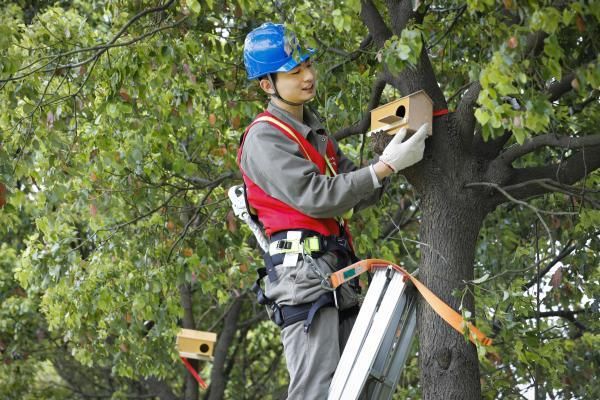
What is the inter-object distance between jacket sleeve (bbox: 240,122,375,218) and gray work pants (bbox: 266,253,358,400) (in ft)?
0.80

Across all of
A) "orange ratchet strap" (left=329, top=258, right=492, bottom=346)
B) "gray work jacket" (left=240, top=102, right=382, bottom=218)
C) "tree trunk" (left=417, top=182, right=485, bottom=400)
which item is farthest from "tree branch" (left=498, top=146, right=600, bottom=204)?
"gray work jacket" (left=240, top=102, right=382, bottom=218)

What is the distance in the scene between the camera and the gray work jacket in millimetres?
3785

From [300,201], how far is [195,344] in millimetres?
5752

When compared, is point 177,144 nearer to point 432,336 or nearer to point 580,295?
point 580,295

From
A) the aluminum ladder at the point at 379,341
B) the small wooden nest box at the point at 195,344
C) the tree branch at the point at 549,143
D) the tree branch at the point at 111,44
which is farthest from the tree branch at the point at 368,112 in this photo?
the small wooden nest box at the point at 195,344

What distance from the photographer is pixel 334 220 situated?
4109 mm

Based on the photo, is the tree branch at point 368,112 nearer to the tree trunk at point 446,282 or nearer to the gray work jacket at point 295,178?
the tree trunk at point 446,282

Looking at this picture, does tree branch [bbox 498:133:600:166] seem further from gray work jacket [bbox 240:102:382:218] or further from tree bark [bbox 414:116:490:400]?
gray work jacket [bbox 240:102:382:218]

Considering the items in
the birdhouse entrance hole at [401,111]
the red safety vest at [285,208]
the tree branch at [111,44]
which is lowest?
the red safety vest at [285,208]

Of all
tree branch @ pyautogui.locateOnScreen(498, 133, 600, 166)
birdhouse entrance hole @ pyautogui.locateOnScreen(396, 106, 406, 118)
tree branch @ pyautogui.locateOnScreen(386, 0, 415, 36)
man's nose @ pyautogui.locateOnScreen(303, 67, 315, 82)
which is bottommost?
birdhouse entrance hole @ pyautogui.locateOnScreen(396, 106, 406, 118)

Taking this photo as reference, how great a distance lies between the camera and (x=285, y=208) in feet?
13.1

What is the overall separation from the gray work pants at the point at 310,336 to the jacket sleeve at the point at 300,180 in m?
0.24

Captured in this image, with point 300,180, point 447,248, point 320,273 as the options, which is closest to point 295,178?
point 300,180

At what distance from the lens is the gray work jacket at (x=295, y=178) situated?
3.79m
